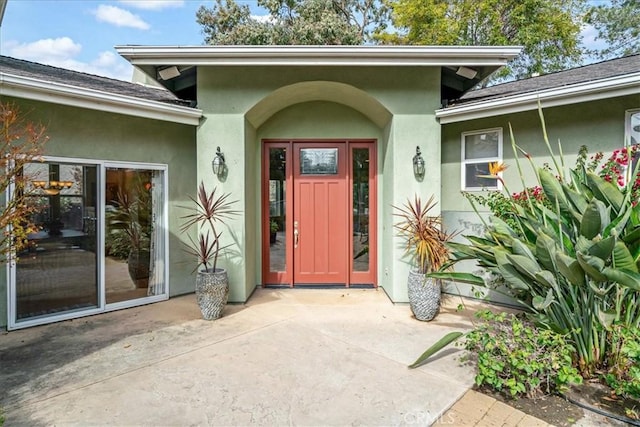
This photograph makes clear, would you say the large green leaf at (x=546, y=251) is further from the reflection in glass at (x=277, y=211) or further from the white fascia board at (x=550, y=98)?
the reflection in glass at (x=277, y=211)

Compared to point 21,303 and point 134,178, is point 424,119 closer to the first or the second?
point 134,178

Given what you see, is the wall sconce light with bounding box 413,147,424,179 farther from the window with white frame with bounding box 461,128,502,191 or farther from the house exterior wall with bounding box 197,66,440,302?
the window with white frame with bounding box 461,128,502,191

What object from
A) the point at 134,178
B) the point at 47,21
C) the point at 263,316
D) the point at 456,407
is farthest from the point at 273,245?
the point at 47,21

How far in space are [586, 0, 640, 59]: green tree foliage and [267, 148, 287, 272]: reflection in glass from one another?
1965 cm

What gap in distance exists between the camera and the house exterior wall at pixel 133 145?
15.6ft

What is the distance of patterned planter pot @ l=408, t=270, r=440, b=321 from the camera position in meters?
4.88

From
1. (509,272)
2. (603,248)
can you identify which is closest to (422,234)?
(509,272)

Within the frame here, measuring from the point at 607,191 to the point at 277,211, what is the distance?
520 cm

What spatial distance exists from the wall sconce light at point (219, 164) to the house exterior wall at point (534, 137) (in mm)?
4272

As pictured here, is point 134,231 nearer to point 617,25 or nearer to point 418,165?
point 418,165

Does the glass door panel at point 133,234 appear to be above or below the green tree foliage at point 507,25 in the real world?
below

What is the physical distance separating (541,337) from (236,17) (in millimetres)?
21195

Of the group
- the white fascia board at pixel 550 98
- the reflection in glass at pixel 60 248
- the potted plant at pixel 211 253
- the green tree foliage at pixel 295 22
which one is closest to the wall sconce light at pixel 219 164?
the potted plant at pixel 211 253

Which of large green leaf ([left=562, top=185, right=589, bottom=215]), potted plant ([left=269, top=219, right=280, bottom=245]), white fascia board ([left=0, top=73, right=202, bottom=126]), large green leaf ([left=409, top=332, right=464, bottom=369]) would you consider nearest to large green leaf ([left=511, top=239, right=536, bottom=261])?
large green leaf ([left=562, top=185, right=589, bottom=215])
